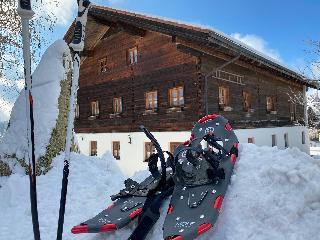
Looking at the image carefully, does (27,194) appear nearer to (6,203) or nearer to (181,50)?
(6,203)

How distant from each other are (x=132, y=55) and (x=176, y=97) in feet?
12.8

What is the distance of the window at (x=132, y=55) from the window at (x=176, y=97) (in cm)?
303

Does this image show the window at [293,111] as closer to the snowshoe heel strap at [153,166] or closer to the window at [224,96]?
the window at [224,96]

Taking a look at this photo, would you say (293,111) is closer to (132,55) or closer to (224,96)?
(224,96)

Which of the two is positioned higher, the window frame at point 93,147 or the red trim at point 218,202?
the red trim at point 218,202

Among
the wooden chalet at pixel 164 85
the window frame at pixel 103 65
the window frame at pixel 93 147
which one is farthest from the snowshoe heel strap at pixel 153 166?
the window frame at pixel 93 147

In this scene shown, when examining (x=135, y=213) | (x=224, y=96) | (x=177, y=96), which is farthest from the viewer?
(x=224, y=96)

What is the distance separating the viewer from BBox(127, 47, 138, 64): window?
51.9 feet

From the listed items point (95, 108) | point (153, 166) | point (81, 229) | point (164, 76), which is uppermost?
point (164, 76)

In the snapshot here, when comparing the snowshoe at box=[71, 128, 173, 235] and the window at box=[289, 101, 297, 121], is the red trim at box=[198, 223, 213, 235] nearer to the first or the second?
the snowshoe at box=[71, 128, 173, 235]

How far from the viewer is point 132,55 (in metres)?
16.1

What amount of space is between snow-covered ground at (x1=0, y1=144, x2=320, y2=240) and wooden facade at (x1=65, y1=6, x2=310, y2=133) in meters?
7.84

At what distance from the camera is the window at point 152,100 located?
14.7 m

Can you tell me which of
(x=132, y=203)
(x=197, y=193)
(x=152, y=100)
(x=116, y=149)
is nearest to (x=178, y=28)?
(x=152, y=100)
